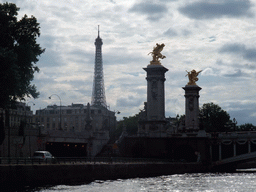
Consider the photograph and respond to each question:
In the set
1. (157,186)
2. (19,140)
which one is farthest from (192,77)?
(157,186)

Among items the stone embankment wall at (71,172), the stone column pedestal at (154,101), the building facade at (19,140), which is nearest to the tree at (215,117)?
the stone column pedestal at (154,101)

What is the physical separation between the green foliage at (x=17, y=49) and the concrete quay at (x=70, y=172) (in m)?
12.2

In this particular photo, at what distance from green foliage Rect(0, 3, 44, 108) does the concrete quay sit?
481 inches

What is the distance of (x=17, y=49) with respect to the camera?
203ft

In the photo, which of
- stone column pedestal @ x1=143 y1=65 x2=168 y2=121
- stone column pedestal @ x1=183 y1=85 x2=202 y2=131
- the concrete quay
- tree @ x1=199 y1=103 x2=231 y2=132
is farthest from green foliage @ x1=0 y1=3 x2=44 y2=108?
tree @ x1=199 y1=103 x2=231 y2=132

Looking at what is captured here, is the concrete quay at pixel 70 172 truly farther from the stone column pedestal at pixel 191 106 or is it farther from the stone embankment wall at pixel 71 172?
the stone column pedestal at pixel 191 106

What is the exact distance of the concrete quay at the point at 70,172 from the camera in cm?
4569

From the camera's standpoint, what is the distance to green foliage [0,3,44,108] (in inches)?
2292

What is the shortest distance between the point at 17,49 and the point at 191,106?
193 ft

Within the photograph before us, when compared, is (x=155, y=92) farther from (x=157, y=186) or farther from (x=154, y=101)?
(x=157, y=186)

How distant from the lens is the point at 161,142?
89.4m

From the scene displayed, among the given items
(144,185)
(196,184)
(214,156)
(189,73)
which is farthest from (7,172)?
(189,73)

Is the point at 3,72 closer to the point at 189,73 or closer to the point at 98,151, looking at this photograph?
the point at 98,151

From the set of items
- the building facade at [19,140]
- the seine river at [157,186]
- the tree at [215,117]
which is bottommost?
the seine river at [157,186]
